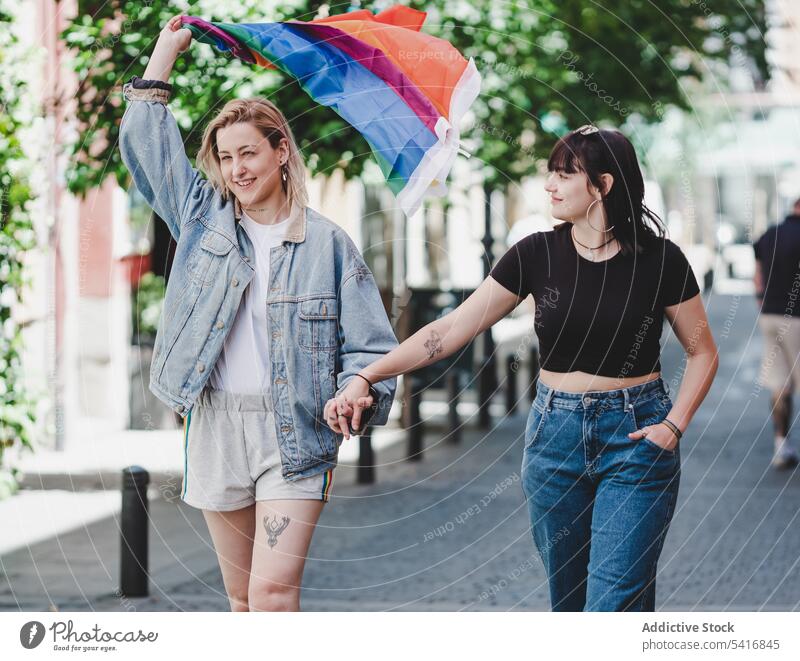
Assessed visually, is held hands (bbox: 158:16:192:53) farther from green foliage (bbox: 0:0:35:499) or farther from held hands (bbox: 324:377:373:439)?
green foliage (bbox: 0:0:35:499)

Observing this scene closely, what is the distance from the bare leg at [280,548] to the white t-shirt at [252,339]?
14.6 inches

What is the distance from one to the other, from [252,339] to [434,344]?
570 millimetres

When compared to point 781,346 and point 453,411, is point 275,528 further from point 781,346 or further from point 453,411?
point 453,411

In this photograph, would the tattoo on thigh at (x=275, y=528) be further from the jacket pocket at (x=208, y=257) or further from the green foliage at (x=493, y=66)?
the green foliage at (x=493, y=66)

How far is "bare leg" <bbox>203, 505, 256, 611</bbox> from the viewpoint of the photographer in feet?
13.0

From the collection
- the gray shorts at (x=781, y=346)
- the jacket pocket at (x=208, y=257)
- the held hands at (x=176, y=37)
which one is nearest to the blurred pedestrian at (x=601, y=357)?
the jacket pocket at (x=208, y=257)

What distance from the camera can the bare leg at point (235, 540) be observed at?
397cm

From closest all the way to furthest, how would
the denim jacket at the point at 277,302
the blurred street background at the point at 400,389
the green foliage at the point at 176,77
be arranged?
the denim jacket at the point at 277,302
the blurred street background at the point at 400,389
the green foliage at the point at 176,77

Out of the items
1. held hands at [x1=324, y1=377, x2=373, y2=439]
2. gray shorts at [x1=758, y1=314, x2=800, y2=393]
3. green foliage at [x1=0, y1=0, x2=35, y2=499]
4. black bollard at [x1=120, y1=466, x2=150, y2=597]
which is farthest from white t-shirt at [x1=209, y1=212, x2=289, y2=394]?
gray shorts at [x1=758, y1=314, x2=800, y2=393]

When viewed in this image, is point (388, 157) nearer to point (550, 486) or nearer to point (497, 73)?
point (550, 486)

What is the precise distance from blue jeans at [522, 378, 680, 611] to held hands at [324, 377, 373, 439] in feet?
1.95

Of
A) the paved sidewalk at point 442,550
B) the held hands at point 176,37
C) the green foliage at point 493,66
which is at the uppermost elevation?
the green foliage at point 493,66
